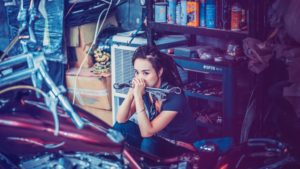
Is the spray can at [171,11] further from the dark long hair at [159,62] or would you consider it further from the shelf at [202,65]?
the dark long hair at [159,62]

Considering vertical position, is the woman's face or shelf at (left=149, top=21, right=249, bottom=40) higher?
shelf at (left=149, top=21, right=249, bottom=40)

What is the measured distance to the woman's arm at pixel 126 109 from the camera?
1.84 meters

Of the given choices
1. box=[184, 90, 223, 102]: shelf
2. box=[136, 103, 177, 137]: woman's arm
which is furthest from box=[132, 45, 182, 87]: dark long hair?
box=[184, 90, 223, 102]: shelf

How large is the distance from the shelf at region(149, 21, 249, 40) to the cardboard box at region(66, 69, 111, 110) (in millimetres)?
378

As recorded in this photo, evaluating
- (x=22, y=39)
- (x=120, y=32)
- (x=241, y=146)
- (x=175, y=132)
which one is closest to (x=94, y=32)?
(x=120, y=32)

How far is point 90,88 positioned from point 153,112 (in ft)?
1.24

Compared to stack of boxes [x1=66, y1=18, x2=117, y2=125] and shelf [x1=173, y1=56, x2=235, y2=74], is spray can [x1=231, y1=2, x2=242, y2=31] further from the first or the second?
stack of boxes [x1=66, y1=18, x2=117, y2=125]

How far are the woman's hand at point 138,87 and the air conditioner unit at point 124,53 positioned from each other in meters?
0.35

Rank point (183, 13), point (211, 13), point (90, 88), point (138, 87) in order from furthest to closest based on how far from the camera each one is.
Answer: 1. point (183, 13)
2. point (211, 13)
3. point (90, 88)
4. point (138, 87)

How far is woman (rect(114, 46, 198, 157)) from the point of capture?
1.79 meters

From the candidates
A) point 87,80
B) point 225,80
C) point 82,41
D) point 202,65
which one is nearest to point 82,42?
point 82,41

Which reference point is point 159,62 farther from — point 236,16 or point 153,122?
point 236,16

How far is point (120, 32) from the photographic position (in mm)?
2404

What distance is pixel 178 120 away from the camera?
1893mm
